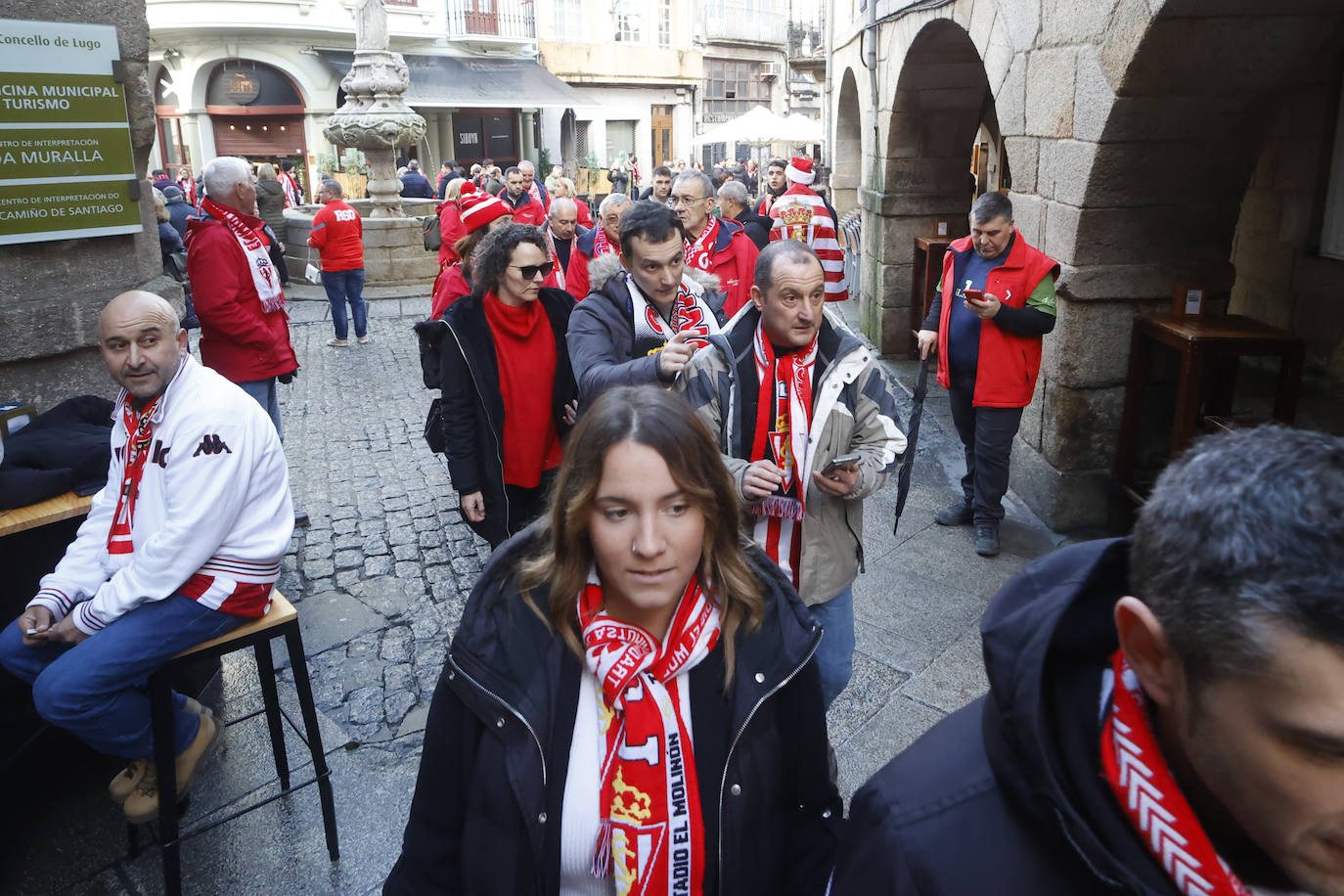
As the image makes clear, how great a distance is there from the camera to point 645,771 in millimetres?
1719

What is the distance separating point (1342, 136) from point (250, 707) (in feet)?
21.7

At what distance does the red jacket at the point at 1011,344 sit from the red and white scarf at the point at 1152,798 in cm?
416

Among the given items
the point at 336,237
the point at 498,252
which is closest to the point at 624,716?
the point at 498,252

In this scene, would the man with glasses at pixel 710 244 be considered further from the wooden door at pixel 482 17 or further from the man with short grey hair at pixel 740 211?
the wooden door at pixel 482 17

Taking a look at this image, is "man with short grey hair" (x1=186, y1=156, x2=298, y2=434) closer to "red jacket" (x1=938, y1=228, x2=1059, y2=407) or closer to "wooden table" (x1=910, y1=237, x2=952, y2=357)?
"red jacket" (x1=938, y1=228, x2=1059, y2=407)

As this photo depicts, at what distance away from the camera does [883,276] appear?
9.34 metres

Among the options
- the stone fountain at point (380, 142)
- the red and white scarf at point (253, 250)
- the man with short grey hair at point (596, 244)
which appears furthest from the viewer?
the stone fountain at point (380, 142)

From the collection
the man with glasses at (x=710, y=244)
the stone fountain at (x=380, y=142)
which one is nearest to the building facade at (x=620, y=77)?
the stone fountain at (x=380, y=142)

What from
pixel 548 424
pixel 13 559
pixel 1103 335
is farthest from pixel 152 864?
pixel 1103 335

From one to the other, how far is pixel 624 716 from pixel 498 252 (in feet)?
8.33

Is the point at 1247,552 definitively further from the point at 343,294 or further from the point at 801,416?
the point at 343,294

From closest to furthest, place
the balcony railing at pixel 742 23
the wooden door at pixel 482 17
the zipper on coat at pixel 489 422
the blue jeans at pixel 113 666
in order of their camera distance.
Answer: the blue jeans at pixel 113 666, the zipper on coat at pixel 489 422, the wooden door at pixel 482 17, the balcony railing at pixel 742 23

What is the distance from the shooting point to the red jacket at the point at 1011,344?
16.0 ft

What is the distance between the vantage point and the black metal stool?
8.84ft
